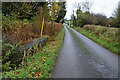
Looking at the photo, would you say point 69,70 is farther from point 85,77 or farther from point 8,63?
point 8,63

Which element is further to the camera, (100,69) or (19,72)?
(100,69)

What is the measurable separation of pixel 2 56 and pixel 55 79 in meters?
1.99

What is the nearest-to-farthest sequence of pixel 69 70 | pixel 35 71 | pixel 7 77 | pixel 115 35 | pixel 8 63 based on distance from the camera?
1. pixel 7 77
2. pixel 8 63
3. pixel 35 71
4. pixel 69 70
5. pixel 115 35

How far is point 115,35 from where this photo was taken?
912cm

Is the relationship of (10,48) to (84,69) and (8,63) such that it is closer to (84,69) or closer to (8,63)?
(8,63)

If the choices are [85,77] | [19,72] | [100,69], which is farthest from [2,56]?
[100,69]

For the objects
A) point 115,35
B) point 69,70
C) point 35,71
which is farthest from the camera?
point 115,35

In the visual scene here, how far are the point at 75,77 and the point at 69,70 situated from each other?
0.56 meters

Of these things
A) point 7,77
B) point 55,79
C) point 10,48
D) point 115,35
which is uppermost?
point 115,35

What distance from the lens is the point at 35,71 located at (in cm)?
346

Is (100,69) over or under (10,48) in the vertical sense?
under

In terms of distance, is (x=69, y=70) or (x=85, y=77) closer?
(x=85, y=77)

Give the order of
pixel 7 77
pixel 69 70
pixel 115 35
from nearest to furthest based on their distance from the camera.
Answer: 1. pixel 7 77
2. pixel 69 70
3. pixel 115 35

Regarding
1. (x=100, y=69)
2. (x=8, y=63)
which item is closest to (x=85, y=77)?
(x=100, y=69)
